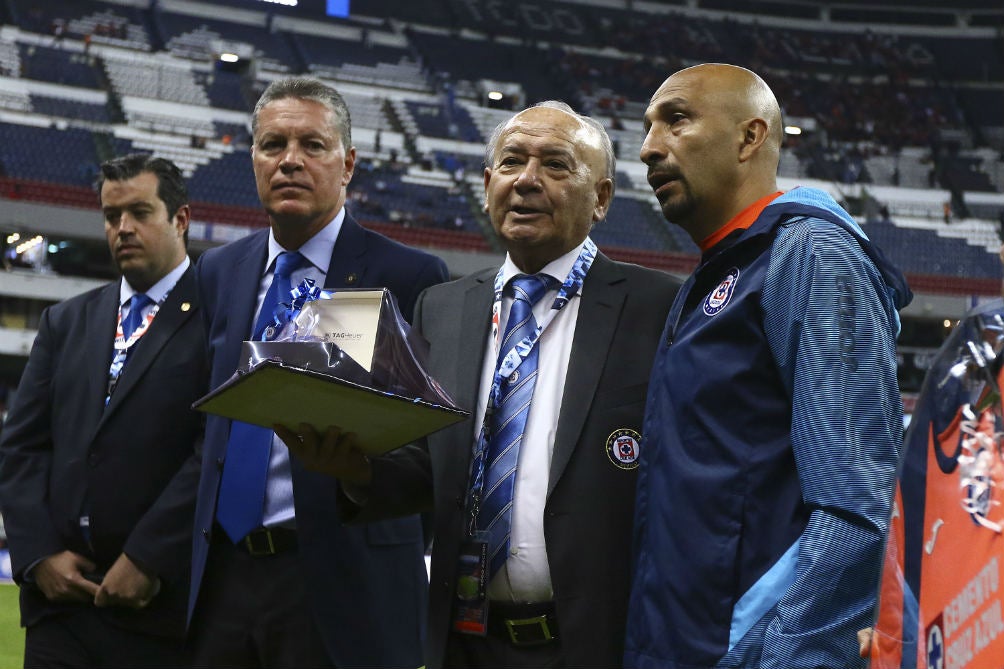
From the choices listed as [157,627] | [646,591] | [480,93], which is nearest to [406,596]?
[157,627]

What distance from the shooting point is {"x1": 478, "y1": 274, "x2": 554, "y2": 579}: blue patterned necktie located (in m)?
1.94

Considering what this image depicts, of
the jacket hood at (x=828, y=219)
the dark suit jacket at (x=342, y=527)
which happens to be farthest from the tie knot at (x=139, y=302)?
the jacket hood at (x=828, y=219)

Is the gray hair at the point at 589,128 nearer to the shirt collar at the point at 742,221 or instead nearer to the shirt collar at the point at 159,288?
the shirt collar at the point at 742,221

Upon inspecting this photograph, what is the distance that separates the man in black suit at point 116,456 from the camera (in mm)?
2697

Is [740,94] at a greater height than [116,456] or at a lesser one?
greater

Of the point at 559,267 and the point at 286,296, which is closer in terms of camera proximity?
the point at 559,267

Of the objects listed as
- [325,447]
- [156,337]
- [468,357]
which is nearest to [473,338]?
[468,357]

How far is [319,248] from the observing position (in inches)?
99.5

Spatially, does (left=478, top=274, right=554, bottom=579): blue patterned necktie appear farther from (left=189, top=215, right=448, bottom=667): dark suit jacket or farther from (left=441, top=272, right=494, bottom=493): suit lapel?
(left=189, top=215, right=448, bottom=667): dark suit jacket

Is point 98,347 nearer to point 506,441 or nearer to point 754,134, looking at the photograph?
point 506,441

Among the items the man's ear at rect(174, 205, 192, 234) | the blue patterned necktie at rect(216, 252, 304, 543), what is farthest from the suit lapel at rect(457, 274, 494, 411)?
the man's ear at rect(174, 205, 192, 234)

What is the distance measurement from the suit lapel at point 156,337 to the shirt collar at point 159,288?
4 centimetres

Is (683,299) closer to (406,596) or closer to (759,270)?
(759,270)

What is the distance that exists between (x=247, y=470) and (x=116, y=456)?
602mm
